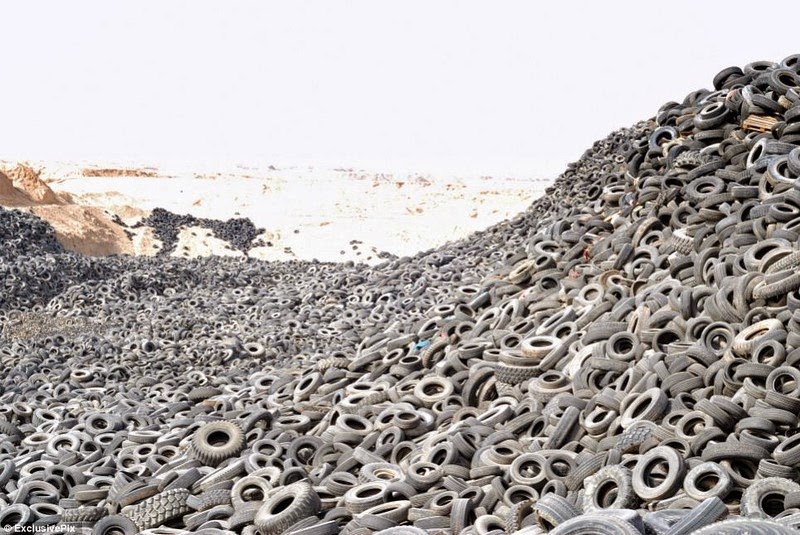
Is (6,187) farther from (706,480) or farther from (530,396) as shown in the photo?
(706,480)

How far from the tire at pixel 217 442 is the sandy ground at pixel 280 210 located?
99.8 feet

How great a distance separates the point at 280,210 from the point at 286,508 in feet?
148

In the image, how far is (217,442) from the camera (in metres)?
10.0

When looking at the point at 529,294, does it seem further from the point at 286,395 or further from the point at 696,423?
the point at 696,423

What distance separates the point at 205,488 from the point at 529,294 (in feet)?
19.6

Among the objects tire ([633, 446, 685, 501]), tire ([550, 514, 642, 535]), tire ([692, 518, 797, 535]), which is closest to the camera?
tire ([692, 518, 797, 535])

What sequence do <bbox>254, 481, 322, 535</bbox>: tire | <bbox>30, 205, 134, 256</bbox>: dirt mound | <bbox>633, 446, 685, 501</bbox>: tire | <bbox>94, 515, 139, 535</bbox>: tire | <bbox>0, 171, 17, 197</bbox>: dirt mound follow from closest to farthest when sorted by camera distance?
<bbox>633, 446, 685, 501</bbox>: tire → <bbox>254, 481, 322, 535</bbox>: tire → <bbox>94, 515, 139, 535</bbox>: tire → <bbox>30, 205, 134, 256</bbox>: dirt mound → <bbox>0, 171, 17, 197</bbox>: dirt mound

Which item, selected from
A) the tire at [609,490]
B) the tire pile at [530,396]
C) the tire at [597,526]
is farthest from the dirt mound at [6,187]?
the tire at [597,526]

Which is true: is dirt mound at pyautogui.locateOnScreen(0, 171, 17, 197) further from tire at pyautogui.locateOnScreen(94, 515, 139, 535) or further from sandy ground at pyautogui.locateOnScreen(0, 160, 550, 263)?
tire at pyautogui.locateOnScreen(94, 515, 139, 535)

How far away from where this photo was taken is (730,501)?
631 centimetres

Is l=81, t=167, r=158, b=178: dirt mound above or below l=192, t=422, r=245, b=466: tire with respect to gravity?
below

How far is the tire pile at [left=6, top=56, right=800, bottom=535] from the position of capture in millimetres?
6867

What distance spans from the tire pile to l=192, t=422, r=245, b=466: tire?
0.03 m

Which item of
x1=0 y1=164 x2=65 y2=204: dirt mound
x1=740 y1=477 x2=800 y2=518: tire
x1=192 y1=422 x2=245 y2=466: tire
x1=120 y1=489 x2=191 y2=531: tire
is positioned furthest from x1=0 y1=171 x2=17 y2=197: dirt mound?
x1=740 y1=477 x2=800 y2=518: tire
